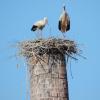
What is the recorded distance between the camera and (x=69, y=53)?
7918 mm

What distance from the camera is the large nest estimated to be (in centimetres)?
729

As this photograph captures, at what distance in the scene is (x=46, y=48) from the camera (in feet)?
24.3

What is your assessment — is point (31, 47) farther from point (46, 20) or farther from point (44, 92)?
point (46, 20)

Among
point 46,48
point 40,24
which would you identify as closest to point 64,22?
point 40,24

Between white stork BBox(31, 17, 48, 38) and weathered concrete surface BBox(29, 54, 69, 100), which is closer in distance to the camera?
weathered concrete surface BBox(29, 54, 69, 100)

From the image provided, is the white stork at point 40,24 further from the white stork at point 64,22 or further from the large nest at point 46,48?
the large nest at point 46,48

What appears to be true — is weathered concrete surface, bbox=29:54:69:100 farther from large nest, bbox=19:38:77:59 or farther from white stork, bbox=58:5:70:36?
white stork, bbox=58:5:70:36

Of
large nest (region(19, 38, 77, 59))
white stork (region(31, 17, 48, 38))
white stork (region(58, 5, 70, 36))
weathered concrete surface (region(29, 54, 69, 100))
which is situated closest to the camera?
Answer: weathered concrete surface (region(29, 54, 69, 100))

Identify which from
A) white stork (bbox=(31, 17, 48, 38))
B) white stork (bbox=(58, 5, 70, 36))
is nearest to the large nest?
white stork (bbox=(31, 17, 48, 38))

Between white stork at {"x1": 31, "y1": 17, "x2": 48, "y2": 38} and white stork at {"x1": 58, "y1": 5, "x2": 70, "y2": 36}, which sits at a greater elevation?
white stork at {"x1": 58, "y1": 5, "x2": 70, "y2": 36}

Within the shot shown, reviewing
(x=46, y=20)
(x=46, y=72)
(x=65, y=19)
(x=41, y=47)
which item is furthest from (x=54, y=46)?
(x=65, y=19)

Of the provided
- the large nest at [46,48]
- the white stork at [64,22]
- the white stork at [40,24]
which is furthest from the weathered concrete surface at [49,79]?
the white stork at [64,22]

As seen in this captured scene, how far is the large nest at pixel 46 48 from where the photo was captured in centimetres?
729

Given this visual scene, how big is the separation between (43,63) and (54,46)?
0.66 m
